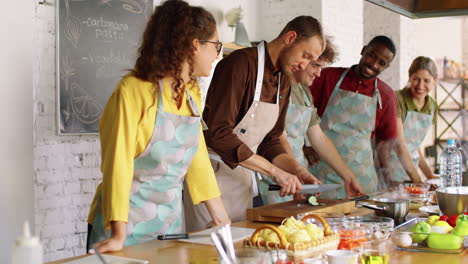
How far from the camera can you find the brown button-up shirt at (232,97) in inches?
114

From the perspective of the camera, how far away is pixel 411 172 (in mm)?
4426

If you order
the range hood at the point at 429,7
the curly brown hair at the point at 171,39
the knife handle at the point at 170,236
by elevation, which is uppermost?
the range hood at the point at 429,7

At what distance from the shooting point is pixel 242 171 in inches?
126

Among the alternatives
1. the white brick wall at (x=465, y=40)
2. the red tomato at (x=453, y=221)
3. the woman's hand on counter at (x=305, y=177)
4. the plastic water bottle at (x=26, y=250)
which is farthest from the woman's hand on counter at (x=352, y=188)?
the white brick wall at (x=465, y=40)

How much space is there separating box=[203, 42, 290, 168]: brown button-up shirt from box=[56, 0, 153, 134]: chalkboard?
3.82 ft

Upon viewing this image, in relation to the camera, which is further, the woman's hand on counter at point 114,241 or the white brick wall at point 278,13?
the white brick wall at point 278,13

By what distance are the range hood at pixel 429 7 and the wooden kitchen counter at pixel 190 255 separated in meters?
1.35

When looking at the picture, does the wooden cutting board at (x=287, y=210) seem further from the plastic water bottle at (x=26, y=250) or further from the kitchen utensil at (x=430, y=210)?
the plastic water bottle at (x=26, y=250)

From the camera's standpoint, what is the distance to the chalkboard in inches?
152

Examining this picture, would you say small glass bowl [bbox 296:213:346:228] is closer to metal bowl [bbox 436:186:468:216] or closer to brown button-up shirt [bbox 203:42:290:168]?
metal bowl [bbox 436:186:468:216]

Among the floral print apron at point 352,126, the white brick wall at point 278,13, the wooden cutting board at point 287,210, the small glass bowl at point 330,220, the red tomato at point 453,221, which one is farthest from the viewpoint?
the white brick wall at point 278,13

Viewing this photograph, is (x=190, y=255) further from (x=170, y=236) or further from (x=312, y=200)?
(x=312, y=200)

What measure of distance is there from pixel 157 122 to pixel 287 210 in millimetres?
709

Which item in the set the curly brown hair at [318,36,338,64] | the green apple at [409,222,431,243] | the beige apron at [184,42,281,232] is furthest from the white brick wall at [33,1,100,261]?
the green apple at [409,222,431,243]
